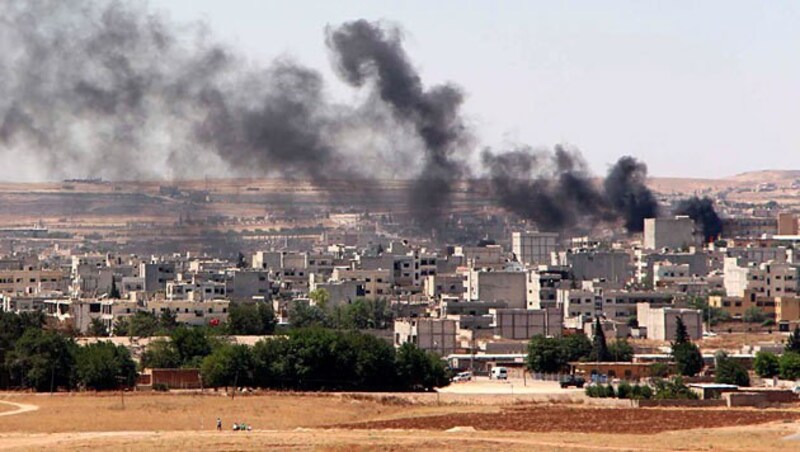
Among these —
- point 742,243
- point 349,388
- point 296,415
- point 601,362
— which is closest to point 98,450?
point 296,415

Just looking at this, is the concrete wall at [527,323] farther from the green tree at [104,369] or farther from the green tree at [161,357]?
the green tree at [104,369]

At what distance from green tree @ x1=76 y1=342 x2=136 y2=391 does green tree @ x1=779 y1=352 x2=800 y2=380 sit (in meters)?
25.9

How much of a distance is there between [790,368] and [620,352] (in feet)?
30.8

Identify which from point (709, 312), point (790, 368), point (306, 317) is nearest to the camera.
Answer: point (790, 368)

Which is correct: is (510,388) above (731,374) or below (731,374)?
below

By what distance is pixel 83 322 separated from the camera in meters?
125

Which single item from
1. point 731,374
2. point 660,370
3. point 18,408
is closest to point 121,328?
point 660,370

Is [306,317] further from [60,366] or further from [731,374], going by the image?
[731,374]

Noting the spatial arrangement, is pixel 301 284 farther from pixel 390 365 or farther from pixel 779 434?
pixel 779 434

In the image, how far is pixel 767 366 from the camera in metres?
98.7

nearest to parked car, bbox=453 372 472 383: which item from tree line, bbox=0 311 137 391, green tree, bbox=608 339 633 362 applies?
green tree, bbox=608 339 633 362

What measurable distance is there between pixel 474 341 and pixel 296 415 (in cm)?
3583

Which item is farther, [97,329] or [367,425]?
[97,329]

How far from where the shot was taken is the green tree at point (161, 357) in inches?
3836
